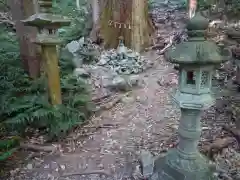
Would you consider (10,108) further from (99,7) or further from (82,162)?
(99,7)

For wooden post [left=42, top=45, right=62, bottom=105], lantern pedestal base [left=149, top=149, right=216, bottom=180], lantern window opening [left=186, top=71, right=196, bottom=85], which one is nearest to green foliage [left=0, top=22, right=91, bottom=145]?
wooden post [left=42, top=45, right=62, bottom=105]

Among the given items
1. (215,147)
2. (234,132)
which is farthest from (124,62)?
(215,147)

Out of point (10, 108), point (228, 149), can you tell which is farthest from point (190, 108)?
point (10, 108)

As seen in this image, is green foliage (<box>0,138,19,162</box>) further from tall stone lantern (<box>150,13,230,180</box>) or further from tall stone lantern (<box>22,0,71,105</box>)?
tall stone lantern (<box>150,13,230,180</box>)

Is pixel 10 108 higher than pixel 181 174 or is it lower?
higher

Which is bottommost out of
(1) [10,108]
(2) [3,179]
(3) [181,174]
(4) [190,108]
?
(2) [3,179]

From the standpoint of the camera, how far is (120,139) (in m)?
4.12

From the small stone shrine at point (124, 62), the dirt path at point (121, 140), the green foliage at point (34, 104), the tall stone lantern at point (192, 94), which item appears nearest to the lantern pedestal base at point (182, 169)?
the tall stone lantern at point (192, 94)

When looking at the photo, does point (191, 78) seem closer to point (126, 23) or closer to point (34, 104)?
point (34, 104)

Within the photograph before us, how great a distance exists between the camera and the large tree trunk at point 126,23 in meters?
7.97

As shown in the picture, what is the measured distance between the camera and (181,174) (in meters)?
2.82

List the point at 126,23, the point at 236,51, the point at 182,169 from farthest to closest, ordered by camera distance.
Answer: the point at 126,23 < the point at 236,51 < the point at 182,169

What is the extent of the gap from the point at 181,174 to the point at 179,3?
42.8 feet

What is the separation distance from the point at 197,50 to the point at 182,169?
1339 mm
